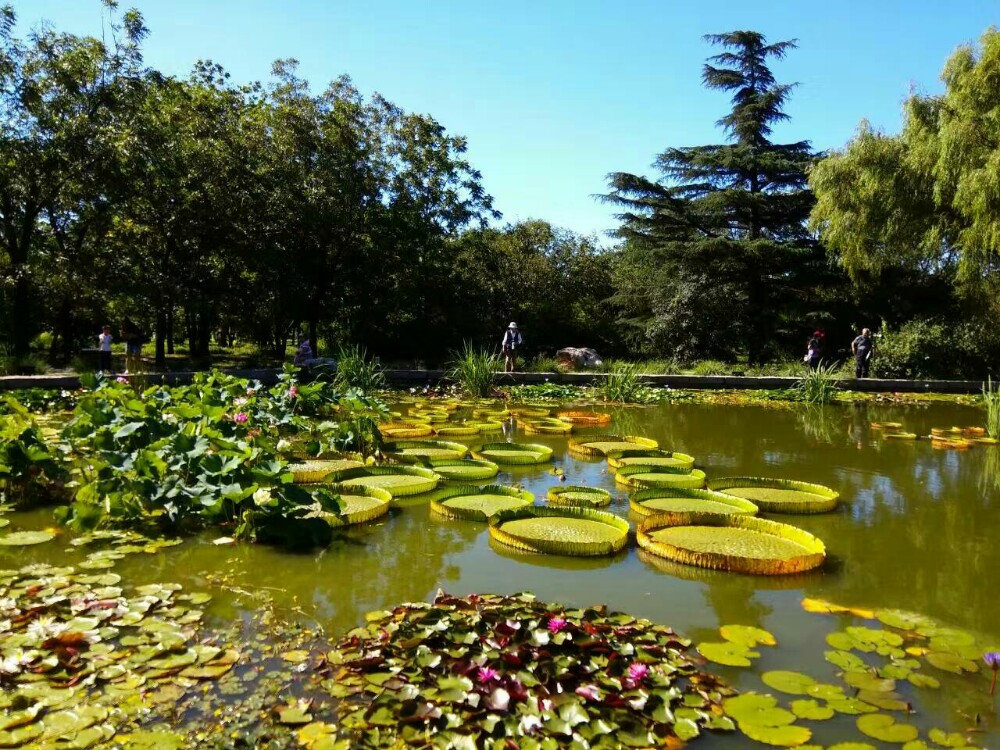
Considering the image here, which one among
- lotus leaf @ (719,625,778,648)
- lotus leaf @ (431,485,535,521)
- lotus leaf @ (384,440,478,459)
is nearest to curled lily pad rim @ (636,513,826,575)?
lotus leaf @ (719,625,778,648)

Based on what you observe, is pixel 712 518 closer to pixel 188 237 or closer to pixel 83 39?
pixel 188 237

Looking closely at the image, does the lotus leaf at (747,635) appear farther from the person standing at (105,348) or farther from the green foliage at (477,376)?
the person standing at (105,348)

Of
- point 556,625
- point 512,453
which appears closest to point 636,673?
point 556,625

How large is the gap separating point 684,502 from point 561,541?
4.81 ft

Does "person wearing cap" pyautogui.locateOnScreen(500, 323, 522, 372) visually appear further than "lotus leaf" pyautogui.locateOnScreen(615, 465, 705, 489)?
Yes

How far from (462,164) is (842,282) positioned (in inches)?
428

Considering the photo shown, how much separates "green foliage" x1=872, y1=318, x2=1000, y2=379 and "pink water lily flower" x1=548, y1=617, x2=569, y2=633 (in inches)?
623

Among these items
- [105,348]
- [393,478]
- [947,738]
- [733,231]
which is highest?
[733,231]

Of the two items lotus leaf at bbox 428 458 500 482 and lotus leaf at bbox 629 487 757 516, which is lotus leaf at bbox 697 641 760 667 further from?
lotus leaf at bbox 428 458 500 482

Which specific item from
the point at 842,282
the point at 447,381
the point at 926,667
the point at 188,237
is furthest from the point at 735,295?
the point at 926,667

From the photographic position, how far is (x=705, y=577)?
13.0ft

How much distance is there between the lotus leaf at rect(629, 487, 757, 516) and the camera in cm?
512

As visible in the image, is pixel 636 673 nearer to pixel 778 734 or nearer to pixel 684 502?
pixel 778 734

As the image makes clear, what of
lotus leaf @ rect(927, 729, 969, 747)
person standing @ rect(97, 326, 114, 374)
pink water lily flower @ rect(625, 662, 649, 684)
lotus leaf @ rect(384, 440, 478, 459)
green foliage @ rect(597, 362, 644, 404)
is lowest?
lotus leaf @ rect(927, 729, 969, 747)
